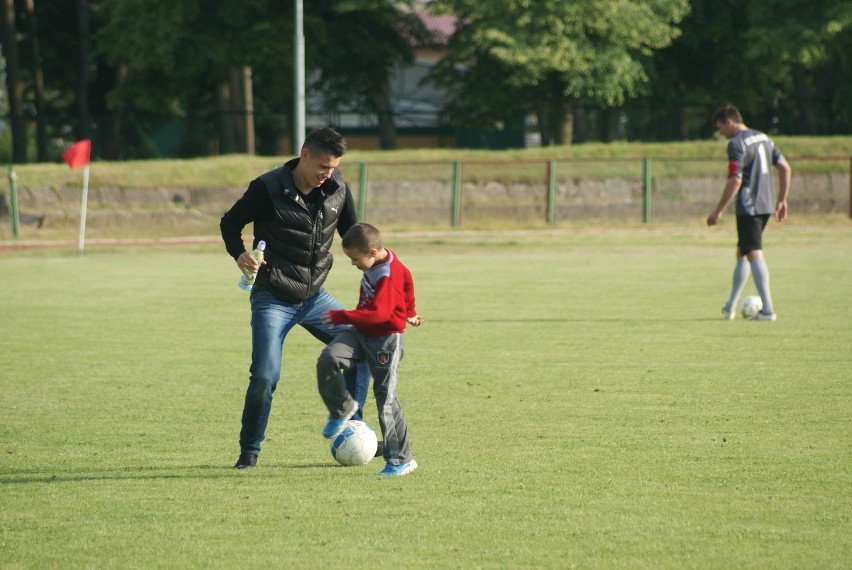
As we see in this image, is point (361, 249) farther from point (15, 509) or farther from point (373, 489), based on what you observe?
point (15, 509)

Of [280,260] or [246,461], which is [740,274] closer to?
[280,260]

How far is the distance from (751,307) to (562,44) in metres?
23.9

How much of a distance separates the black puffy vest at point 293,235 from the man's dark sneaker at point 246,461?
83 centimetres

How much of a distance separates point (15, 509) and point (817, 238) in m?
22.0

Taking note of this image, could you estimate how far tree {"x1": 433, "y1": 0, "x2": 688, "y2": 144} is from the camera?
35.2 metres

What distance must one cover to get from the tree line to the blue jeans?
29379 millimetres

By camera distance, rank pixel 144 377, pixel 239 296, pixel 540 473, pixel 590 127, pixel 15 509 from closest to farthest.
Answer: pixel 15 509 < pixel 540 473 < pixel 144 377 < pixel 239 296 < pixel 590 127

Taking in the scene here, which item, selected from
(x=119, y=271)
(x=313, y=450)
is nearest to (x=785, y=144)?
(x=119, y=271)

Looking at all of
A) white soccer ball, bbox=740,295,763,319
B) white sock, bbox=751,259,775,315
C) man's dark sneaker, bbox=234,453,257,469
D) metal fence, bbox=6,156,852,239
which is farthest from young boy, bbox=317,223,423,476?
metal fence, bbox=6,156,852,239

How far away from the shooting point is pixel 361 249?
5785 millimetres

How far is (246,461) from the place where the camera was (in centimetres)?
635

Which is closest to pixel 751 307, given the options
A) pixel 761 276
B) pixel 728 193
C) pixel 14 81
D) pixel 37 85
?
pixel 761 276

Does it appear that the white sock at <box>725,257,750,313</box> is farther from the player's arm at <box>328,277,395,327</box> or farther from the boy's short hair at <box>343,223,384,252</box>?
the boy's short hair at <box>343,223,384,252</box>

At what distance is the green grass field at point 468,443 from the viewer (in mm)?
4977
